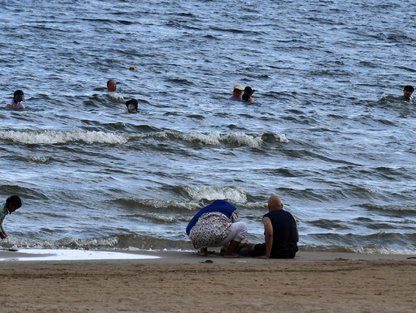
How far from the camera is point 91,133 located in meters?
23.0

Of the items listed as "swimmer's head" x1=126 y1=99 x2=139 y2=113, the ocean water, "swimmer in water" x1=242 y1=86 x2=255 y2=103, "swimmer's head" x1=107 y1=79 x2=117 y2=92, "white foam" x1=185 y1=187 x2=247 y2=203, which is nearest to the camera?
the ocean water

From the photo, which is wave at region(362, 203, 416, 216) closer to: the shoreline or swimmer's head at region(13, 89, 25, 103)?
the shoreline

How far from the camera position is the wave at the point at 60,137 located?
21.6m

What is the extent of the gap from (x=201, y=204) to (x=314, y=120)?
37.9ft

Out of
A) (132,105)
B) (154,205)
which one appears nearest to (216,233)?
(154,205)

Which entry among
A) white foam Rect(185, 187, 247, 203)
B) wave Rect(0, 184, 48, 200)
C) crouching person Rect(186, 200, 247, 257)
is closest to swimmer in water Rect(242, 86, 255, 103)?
white foam Rect(185, 187, 247, 203)

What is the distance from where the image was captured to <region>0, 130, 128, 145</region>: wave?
A: 21.6 m

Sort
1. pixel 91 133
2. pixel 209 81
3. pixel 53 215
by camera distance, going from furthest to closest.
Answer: pixel 209 81 → pixel 91 133 → pixel 53 215

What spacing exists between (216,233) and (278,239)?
2.21 ft

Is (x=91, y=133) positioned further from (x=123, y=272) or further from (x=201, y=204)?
(x=123, y=272)

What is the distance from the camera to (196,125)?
84.2 ft

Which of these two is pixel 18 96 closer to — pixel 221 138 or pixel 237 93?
pixel 221 138

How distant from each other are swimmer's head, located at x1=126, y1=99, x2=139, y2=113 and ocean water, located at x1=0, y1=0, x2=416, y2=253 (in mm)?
273

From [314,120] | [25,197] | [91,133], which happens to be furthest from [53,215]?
[314,120]
